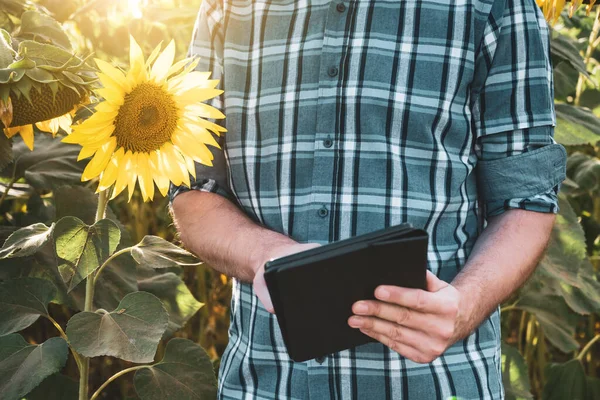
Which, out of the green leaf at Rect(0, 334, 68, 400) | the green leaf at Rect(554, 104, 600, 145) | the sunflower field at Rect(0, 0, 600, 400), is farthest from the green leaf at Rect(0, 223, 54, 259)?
the green leaf at Rect(554, 104, 600, 145)

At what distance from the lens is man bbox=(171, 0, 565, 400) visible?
2.66 feet

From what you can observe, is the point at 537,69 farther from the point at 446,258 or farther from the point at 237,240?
the point at 237,240

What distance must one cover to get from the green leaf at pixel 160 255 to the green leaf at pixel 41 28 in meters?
0.26

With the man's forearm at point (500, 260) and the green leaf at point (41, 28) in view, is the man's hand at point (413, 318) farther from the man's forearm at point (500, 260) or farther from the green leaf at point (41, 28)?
the green leaf at point (41, 28)

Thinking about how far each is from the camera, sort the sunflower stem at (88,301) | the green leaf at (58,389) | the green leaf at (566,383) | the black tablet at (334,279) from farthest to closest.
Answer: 1. the green leaf at (566,383)
2. the green leaf at (58,389)
3. the sunflower stem at (88,301)
4. the black tablet at (334,279)

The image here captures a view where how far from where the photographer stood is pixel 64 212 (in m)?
0.98

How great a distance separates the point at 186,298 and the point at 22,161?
0.31 m

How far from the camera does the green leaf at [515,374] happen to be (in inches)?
55.4

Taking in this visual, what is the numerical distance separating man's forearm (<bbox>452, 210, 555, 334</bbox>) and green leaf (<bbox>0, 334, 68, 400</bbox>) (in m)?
0.41

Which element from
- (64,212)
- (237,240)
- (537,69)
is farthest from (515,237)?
(64,212)

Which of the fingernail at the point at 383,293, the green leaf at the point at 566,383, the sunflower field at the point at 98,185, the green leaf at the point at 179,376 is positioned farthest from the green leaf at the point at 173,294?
the green leaf at the point at 566,383

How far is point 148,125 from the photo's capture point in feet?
2.57

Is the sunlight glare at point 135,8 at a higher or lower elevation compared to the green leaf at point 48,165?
higher

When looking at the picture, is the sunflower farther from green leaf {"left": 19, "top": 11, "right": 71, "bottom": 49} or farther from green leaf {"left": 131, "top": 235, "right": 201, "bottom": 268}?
green leaf {"left": 19, "top": 11, "right": 71, "bottom": 49}
